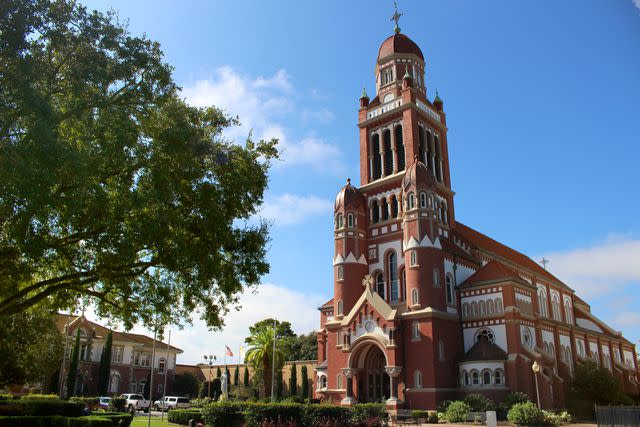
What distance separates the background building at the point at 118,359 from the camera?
61438mm

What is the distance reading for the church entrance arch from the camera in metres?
38.1

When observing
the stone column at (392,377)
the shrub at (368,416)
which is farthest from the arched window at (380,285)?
the shrub at (368,416)

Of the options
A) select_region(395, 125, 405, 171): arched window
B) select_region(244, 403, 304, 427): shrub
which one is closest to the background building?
select_region(395, 125, 405, 171): arched window

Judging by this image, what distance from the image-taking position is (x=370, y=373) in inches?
1528

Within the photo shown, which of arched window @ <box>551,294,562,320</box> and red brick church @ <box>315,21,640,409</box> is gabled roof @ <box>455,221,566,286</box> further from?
arched window @ <box>551,294,562,320</box>

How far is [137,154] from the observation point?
15.6m

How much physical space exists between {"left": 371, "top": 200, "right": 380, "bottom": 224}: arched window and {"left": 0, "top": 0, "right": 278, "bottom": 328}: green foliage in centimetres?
2645

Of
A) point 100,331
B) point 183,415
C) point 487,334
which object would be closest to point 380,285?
point 487,334

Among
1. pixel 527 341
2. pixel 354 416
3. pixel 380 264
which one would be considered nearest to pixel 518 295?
pixel 527 341

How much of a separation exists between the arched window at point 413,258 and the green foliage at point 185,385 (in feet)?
141

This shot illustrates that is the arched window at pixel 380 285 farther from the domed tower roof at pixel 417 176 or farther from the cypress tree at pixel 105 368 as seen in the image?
the cypress tree at pixel 105 368

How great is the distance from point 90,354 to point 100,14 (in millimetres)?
55917

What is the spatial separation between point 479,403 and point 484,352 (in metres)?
4.42

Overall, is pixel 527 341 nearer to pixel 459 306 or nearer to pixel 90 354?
pixel 459 306
